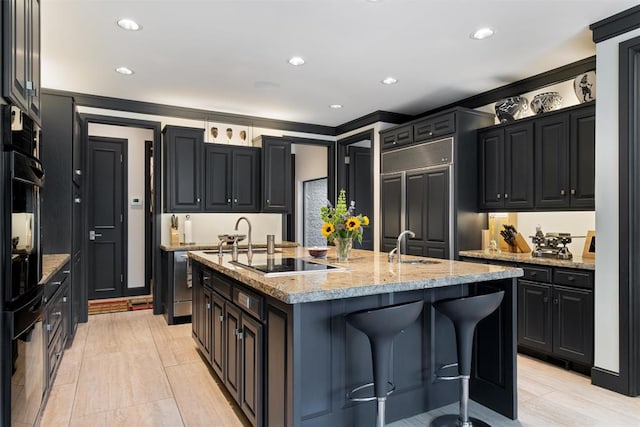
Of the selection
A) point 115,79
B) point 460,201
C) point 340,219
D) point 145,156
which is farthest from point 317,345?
point 145,156

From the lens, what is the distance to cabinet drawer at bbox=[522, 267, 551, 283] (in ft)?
11.2

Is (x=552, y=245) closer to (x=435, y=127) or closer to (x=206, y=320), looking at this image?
(x=435, y=127)

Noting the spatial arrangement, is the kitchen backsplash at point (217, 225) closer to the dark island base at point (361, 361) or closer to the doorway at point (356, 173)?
the doorway at point (356, 173)

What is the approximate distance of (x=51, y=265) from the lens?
9.42ft

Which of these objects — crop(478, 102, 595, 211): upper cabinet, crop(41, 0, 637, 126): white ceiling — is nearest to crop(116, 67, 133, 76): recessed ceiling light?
crop(41, 0, 637, 126): white ceiling

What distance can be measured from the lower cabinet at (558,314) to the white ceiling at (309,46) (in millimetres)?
1962

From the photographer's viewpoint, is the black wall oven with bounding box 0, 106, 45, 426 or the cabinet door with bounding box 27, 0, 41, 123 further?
the cabinet door with bounding box 27, 0, 41, 123

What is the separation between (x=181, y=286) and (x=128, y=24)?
9.61 ft

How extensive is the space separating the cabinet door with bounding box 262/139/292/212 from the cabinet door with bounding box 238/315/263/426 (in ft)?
11.0

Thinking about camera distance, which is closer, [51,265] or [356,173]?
[51,265]

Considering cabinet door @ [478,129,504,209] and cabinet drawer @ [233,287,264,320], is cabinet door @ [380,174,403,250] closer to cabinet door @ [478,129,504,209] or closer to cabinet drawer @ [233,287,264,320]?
cabinet door @ [478,129,504,209]

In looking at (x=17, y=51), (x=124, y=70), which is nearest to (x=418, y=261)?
(x=17, y=51)

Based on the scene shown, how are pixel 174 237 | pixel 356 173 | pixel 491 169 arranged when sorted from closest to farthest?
pixel 491 169 < pixel 174 237 < pixel 356 173

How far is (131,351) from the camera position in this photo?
376 cm
